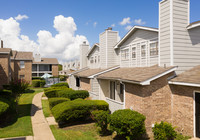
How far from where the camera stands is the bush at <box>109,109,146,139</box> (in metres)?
7.52

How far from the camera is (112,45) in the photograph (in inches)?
701

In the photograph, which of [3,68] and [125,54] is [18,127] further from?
[3,68]

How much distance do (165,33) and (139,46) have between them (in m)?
3.80

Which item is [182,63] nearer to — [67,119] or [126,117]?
[126,117]

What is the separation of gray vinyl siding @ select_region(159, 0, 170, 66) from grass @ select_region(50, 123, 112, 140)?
581 centimetres

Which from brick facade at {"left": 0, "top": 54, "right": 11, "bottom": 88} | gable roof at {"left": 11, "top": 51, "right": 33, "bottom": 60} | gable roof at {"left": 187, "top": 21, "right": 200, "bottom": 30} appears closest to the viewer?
gable roof at {"left": 187, "top": 21, "right": 200, "bottom": 30}

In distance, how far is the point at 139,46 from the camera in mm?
13664

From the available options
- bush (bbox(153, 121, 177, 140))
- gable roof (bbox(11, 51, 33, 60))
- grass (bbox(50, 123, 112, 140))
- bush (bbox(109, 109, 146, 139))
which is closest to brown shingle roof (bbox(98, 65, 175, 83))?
→ bush (bbox(109, 109, 146, 139))

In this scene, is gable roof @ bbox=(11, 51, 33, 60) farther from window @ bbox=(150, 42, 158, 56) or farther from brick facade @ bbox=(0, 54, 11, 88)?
window @ bbox=(150, 42, 158, 56)

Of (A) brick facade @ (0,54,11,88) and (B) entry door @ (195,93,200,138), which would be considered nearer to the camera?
(B) entry door @ (195,93,200,138)

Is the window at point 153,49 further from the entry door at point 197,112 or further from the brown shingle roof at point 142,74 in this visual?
the entry door at point 197,112

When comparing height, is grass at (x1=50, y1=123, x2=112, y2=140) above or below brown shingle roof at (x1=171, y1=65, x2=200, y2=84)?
below

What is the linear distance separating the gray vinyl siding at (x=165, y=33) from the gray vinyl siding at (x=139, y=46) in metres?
1.69

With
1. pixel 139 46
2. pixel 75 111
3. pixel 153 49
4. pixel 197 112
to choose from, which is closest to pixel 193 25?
pixel 153 49
